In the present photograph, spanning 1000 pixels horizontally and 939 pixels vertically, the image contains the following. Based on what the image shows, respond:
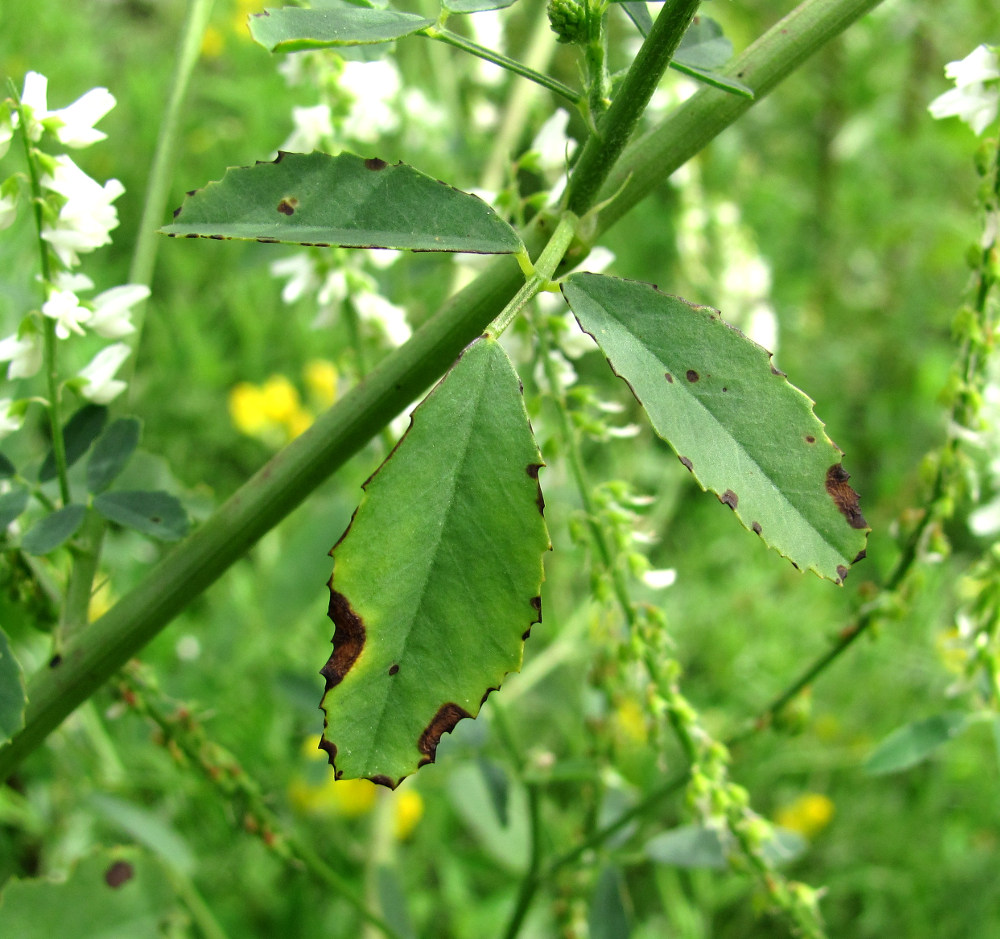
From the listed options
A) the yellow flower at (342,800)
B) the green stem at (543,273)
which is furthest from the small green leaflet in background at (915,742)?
the yellow flower at (342,800)

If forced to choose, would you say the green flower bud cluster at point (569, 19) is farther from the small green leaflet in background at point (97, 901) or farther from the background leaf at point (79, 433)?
the small green leaflet in background at point (97, 901)

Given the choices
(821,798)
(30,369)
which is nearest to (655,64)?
(30,369)

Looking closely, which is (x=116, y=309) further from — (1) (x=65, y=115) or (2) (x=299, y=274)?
(2) (x=299, y=274)

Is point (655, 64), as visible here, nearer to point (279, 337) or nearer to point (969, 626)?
point (969, 626)

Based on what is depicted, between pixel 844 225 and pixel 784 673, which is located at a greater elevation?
pixel 844 225

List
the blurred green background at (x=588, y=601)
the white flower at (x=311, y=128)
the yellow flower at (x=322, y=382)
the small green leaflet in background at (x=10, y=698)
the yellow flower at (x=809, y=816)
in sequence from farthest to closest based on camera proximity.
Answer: the yellow flower at (x=322, y=382) < the yellow flower at (x=809, y=816) < the blurred green background at (x=588, y=601) < the white flower at (x=311, y=128) < the small green leaflet in background at (x=10, y=698)

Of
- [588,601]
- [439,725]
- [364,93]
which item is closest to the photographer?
[439,725]

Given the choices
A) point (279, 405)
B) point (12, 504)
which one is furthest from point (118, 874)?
point (279, 405)
